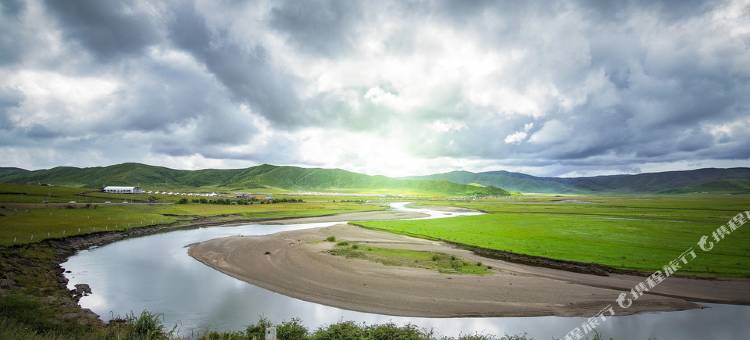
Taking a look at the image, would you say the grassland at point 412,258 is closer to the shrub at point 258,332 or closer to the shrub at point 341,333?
the shrub at point 341,333

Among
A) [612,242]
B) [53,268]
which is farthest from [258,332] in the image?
[612,242]

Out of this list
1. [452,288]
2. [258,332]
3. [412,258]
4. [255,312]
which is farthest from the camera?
[412,258]

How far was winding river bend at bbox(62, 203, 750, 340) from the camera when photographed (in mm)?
21062

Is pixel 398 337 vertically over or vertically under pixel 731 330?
over

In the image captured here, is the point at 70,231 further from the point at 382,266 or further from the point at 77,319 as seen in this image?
the point at 382,266

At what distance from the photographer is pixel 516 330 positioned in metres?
21.2

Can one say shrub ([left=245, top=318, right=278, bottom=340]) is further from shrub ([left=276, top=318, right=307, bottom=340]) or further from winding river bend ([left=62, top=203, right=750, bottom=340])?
winding river bend ([left=62, top=203, right=750, bottom=340])

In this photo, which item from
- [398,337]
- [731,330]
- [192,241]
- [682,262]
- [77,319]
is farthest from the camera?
[192,241]

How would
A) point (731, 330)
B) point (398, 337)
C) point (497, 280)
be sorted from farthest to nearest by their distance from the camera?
1. point (497, 280)
2. point (731, 330)
3. point (398, 337)

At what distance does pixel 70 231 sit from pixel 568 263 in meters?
69.6

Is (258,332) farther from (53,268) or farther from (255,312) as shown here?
(53,268)

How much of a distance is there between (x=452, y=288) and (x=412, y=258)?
438 inches

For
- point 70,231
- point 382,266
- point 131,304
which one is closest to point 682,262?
point 382,266

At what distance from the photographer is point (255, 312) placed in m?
23.9
